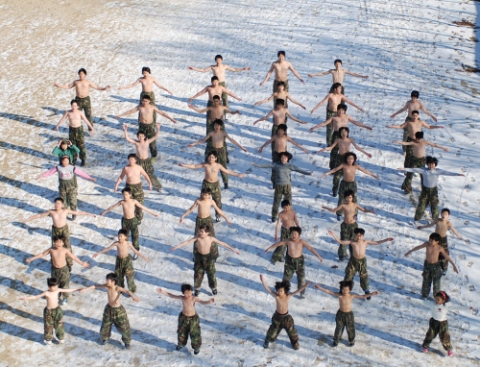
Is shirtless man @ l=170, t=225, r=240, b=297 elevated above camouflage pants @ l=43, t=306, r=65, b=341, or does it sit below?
above

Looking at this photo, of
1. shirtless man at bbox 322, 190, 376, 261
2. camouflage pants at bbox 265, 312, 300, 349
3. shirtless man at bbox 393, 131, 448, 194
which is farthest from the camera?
shirtless man at bbox 393, 131, 448, 194

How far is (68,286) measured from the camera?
15.1 metres

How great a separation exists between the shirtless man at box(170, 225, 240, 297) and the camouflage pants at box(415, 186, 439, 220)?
4685 millimetres

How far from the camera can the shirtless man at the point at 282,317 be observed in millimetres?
13133

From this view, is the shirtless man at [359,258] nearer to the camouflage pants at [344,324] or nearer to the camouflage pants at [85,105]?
the camouflage pants at [344,324]

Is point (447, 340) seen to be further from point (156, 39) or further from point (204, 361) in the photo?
point (156, 39)

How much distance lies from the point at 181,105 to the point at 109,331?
9529mm

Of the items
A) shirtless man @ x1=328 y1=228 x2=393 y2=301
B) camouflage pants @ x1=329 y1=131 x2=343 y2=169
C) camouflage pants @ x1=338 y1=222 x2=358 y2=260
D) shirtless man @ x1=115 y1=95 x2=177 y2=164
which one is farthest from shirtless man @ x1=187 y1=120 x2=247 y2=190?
shirtless man @ x1=328 y1=228 x2=393 y2=301

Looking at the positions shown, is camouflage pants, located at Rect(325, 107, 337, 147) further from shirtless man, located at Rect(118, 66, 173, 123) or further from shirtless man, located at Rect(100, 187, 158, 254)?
shirtless man, located at Rect(100, 187, 158, 254)

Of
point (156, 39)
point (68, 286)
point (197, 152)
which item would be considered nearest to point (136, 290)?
point (68, 286)

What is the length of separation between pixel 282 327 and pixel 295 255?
5.38ft

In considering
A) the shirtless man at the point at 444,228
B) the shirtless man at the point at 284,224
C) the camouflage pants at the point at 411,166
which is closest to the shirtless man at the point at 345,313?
the shirtless man at the point at 284,224

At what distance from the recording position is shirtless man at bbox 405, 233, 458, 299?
46.9 ft

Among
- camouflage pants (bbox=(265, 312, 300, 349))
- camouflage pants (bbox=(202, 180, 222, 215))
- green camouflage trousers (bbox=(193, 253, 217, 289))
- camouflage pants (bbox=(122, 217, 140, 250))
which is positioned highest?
camouflage pants (bbox=(202, 180, 222, 215))
